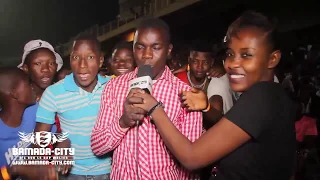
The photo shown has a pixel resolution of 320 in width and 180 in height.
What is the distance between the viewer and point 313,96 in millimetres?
4941

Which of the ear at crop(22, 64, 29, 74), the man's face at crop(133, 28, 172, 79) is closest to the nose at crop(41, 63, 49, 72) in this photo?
the ear at crop(22, 64, 29, 74)

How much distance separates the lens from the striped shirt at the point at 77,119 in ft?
6.03

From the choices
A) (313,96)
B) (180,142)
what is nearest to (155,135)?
(180,142)

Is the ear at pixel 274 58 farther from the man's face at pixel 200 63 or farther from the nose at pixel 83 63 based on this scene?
the man's face at pixel 200 63

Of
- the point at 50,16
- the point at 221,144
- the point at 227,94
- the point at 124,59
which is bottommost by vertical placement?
the point at 221,144

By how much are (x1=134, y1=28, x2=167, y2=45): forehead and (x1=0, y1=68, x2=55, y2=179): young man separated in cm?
81

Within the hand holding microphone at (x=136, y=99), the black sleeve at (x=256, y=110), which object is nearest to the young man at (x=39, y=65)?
the hand holding microphone at (x=136, y=99)

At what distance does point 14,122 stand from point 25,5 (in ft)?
4.30

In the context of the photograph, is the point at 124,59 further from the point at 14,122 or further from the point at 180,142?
the point at 180,142

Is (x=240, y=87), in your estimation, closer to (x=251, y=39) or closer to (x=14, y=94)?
(x=251, y=39)

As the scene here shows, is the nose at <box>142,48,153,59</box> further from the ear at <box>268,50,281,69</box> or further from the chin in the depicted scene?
Result: the ear at <box>268,50,281,69</box>

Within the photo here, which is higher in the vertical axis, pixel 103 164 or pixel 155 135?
pixel 155 135

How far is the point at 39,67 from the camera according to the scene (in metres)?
2.29

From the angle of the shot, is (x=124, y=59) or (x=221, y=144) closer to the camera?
(x=221, y=144)
